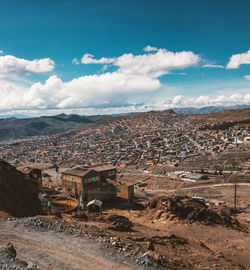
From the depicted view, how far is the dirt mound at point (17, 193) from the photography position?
18564 mm

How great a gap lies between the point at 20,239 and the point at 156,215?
1526cm

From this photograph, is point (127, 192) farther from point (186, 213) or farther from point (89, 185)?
point (186, 213)

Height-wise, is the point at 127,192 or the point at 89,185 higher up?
the point at 89,185

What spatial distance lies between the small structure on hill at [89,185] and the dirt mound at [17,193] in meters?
14.9

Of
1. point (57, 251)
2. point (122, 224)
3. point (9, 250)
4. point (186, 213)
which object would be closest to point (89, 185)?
point (186, 213)

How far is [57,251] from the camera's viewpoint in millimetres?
11016

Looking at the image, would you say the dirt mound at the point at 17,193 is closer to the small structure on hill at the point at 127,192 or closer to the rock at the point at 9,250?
the rock at the point at 9,250

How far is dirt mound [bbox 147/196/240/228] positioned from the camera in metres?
22.2

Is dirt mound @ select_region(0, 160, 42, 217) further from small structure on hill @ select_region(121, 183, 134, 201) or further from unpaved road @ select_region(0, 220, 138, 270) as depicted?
small structure on hill @ select_region(121, 183, 134, 201)

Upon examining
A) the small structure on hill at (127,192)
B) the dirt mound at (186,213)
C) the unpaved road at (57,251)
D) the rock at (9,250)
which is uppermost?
the rock at (9,250)

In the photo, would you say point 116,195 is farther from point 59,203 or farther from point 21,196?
point 21,196

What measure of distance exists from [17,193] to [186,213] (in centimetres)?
1616

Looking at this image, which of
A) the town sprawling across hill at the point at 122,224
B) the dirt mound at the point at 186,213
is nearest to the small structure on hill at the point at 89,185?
the town sprawling across hill at the point at 122,224

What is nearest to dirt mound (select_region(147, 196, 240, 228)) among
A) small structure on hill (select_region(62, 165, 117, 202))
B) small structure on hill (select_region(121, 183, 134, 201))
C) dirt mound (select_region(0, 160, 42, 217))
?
dirt mound (select_region(0, 160, 42, 217))
